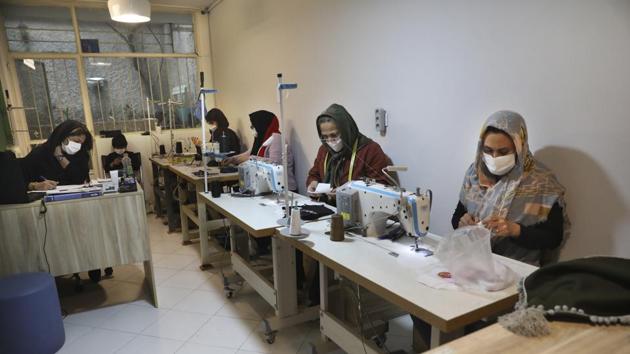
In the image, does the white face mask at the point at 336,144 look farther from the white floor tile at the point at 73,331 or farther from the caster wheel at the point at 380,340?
the white floor tile at the point at 73,331

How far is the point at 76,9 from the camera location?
17.3ft

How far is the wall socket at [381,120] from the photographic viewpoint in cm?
271

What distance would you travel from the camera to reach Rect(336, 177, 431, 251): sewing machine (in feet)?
5.60

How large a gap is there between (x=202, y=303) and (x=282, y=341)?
83 centimetres

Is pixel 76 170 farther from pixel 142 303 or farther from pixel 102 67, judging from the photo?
pixel 102 67

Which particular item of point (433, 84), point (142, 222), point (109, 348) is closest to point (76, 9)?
point (142, 222)

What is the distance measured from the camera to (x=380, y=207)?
6.11 ft

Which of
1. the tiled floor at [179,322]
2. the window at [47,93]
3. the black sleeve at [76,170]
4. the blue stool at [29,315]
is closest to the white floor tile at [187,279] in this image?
the tiled floor at [179,322]

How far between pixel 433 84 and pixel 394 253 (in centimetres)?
111

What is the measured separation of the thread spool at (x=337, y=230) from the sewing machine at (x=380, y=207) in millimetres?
120

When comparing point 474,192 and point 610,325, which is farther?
point 474,192

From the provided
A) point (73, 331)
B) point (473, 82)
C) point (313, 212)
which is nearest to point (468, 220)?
point (473, 82)

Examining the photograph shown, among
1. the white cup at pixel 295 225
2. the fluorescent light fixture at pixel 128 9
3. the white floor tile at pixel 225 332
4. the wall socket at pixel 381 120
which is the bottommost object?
the white floor tile at pixel 225 332

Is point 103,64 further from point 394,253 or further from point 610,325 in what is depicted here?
point 610,325
